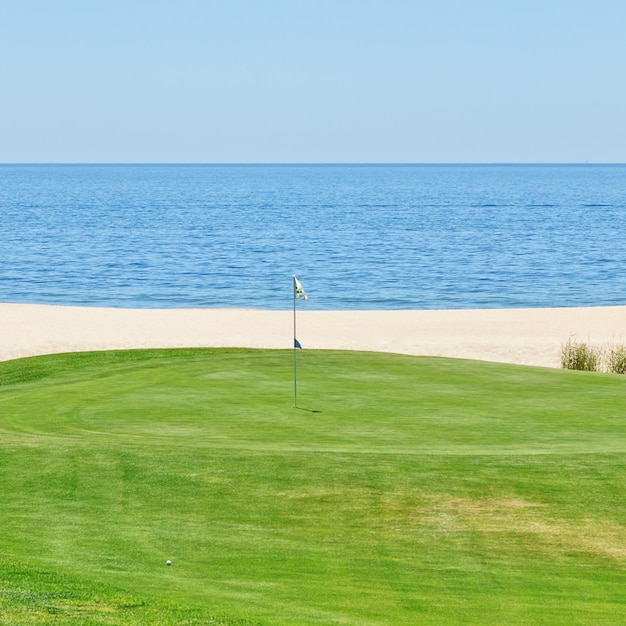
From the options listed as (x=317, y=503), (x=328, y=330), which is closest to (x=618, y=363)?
(x=328, y=330)

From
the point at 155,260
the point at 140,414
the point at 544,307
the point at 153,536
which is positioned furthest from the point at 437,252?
the point at 153,536

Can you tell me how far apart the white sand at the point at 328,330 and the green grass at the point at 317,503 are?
16710 mm

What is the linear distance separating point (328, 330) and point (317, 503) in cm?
3068

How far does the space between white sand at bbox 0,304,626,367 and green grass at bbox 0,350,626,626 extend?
16.7m

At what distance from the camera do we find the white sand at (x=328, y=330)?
36969mm

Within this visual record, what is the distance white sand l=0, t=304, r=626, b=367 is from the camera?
121 ft

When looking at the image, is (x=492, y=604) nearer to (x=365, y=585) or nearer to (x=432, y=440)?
(x=365, y=585)

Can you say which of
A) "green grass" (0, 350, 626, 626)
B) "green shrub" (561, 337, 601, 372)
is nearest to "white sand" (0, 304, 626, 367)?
"green shrub" (561, 337, 601, 372)

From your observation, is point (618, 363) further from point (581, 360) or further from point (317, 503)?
point (317, 503)

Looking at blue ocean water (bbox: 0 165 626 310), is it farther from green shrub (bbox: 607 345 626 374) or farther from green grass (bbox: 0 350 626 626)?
green grass (bbox: 0 350 626 626)

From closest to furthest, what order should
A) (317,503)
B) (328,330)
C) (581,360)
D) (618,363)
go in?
(317,503) < (618,363) < (581,360) < (328,330)

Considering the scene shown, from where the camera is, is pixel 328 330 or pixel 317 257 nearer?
pixel 328 330

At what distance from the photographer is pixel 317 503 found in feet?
42.0

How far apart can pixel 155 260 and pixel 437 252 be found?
21739mm
